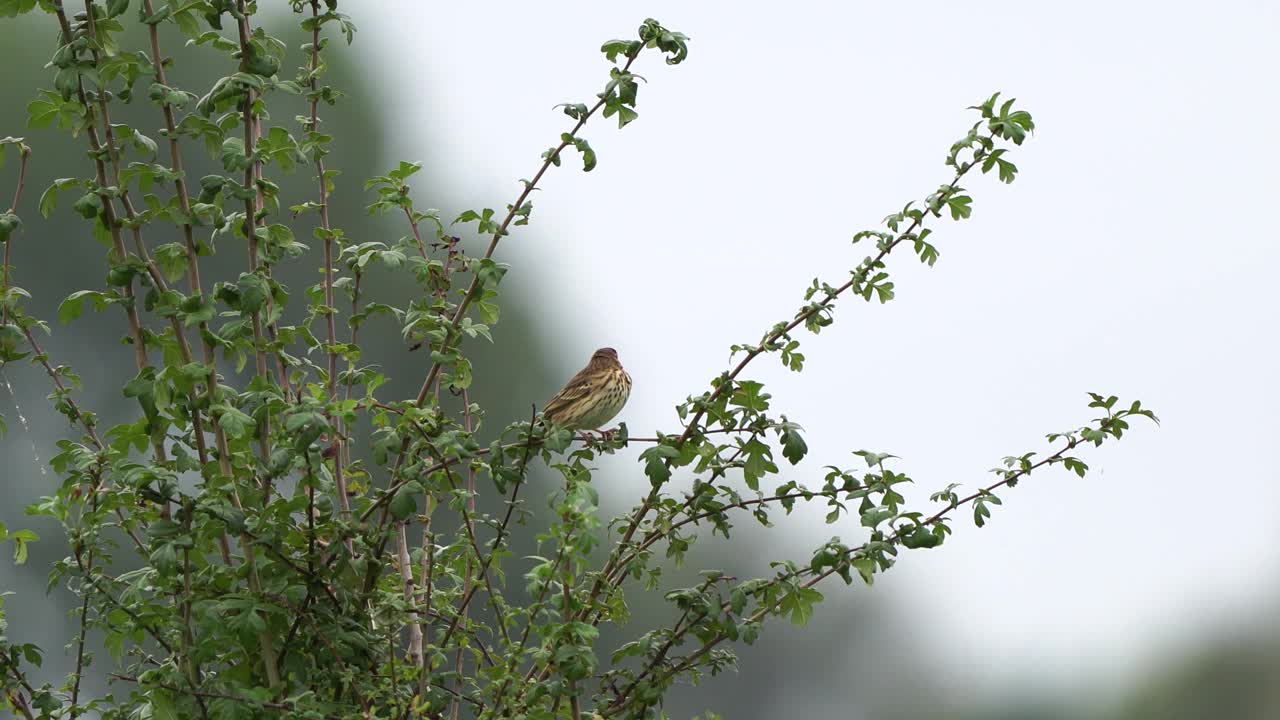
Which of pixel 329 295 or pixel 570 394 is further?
pixel 570 394

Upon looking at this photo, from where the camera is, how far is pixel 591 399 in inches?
200

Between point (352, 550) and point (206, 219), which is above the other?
point (206, 219)

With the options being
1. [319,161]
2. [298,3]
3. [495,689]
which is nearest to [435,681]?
[495,689]

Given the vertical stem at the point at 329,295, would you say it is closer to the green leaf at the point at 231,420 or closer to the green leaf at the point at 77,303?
the green leaf at the point at 231,420

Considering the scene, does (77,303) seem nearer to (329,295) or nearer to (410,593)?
(329,295)

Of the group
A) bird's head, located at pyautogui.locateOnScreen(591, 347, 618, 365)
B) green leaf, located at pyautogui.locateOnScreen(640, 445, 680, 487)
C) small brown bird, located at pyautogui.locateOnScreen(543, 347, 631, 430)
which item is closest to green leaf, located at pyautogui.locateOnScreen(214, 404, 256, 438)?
green leaf, located at pyautogui.locateOnScreen(640, 445, 680, 487)

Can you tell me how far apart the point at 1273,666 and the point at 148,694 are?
15249mm

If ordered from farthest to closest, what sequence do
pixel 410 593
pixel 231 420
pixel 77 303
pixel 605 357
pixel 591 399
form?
pixel 605 357 → pixel 591 399 → pixel 410 593 → pixel 77 303 → pixel 231 420

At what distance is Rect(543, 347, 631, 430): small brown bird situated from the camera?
199 inches

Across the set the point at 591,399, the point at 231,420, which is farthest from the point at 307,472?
the point at 591,399

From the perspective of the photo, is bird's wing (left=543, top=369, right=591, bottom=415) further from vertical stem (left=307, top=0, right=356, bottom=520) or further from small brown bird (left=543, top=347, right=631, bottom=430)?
vertical stem (left=307, top=0, right=356, bottom=520)

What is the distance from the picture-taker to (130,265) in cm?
352

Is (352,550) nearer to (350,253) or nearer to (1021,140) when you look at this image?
(350,253)

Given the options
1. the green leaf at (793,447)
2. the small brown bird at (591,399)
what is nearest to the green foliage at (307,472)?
the green leaf at (793,447)
